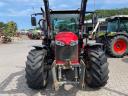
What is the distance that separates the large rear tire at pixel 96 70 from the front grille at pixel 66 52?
0.44 metres

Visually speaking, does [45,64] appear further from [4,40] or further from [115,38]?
[4,40]

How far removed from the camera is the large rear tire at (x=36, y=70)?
28.1 ft

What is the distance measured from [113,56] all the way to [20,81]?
25.6 ft

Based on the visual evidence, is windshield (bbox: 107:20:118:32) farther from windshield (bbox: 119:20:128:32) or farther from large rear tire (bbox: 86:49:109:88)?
large rear tire (bbox: 86:49:109:88)

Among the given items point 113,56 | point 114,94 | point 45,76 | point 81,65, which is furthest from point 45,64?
point 113,56

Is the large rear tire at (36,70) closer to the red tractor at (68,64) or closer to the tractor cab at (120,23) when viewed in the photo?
the red tractor at (68,64)

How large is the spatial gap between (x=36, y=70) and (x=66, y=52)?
0.97m

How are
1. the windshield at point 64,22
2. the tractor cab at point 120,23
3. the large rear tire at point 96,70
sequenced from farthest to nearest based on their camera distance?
1. the tractor cab at point 120,23
2. the windshield at point 64,22
3. the large rear tire at point 96,70

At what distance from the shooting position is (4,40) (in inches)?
1449

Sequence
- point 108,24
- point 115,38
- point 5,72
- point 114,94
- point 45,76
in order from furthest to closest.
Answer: point 108,24, point 115,38, point 5,72, point 45,76, point 114,94

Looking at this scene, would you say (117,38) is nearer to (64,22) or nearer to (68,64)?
(64,22)

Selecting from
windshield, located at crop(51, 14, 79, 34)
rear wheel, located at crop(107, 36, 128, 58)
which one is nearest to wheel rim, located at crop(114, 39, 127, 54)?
rear wheel, located at crop(107, 36, 128, 58)

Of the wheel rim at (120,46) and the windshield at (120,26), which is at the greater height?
the windshield at (120,26)

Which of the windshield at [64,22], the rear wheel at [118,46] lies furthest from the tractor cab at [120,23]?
the windshield at [64,22]
